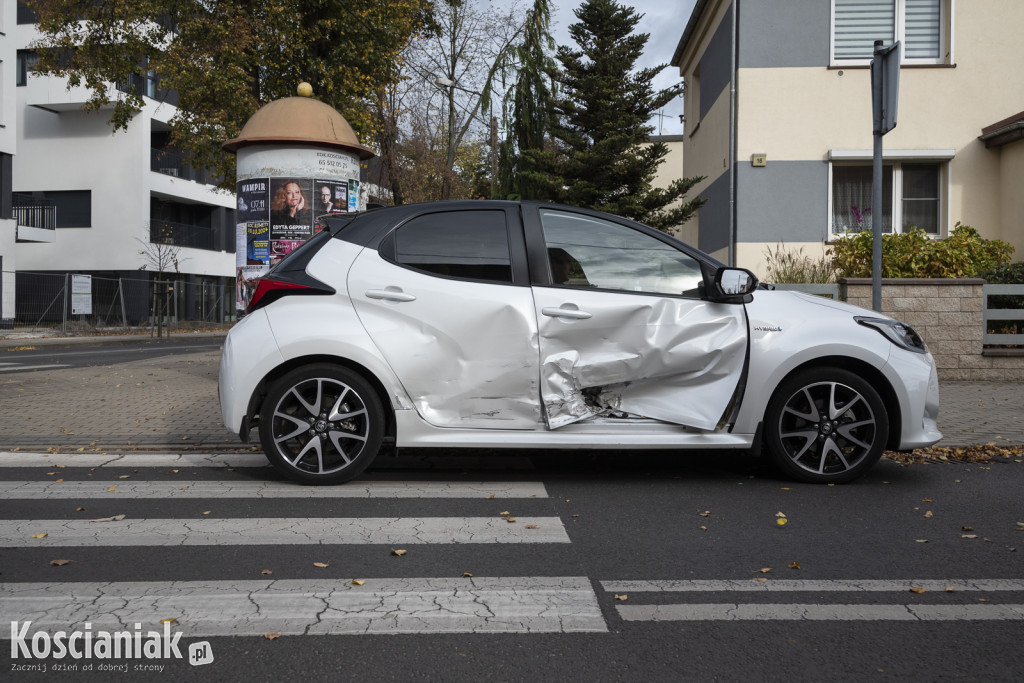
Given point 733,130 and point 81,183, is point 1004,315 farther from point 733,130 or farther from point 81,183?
point 81,183

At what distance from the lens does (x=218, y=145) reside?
19547mm

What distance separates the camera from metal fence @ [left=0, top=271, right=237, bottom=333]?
3059 cm

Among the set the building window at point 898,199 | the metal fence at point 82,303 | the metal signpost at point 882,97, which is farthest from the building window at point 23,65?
the metal signpost at point 882,97

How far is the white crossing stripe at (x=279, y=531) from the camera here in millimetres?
4250

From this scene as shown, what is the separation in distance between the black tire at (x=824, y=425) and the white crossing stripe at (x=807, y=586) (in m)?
1.78

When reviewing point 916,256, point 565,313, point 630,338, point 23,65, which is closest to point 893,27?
point 916,256

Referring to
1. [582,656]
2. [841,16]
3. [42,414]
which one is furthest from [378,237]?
[841,16]

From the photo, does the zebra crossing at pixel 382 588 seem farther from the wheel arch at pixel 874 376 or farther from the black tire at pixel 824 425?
the wheel arch at pixel 874 376

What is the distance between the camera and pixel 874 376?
5.55 m

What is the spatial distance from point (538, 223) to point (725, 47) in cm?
1303

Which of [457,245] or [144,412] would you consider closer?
[457,245]

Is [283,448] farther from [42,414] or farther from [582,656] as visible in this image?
[42,414]

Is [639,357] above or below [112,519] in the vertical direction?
above

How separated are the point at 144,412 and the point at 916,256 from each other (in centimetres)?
1026
